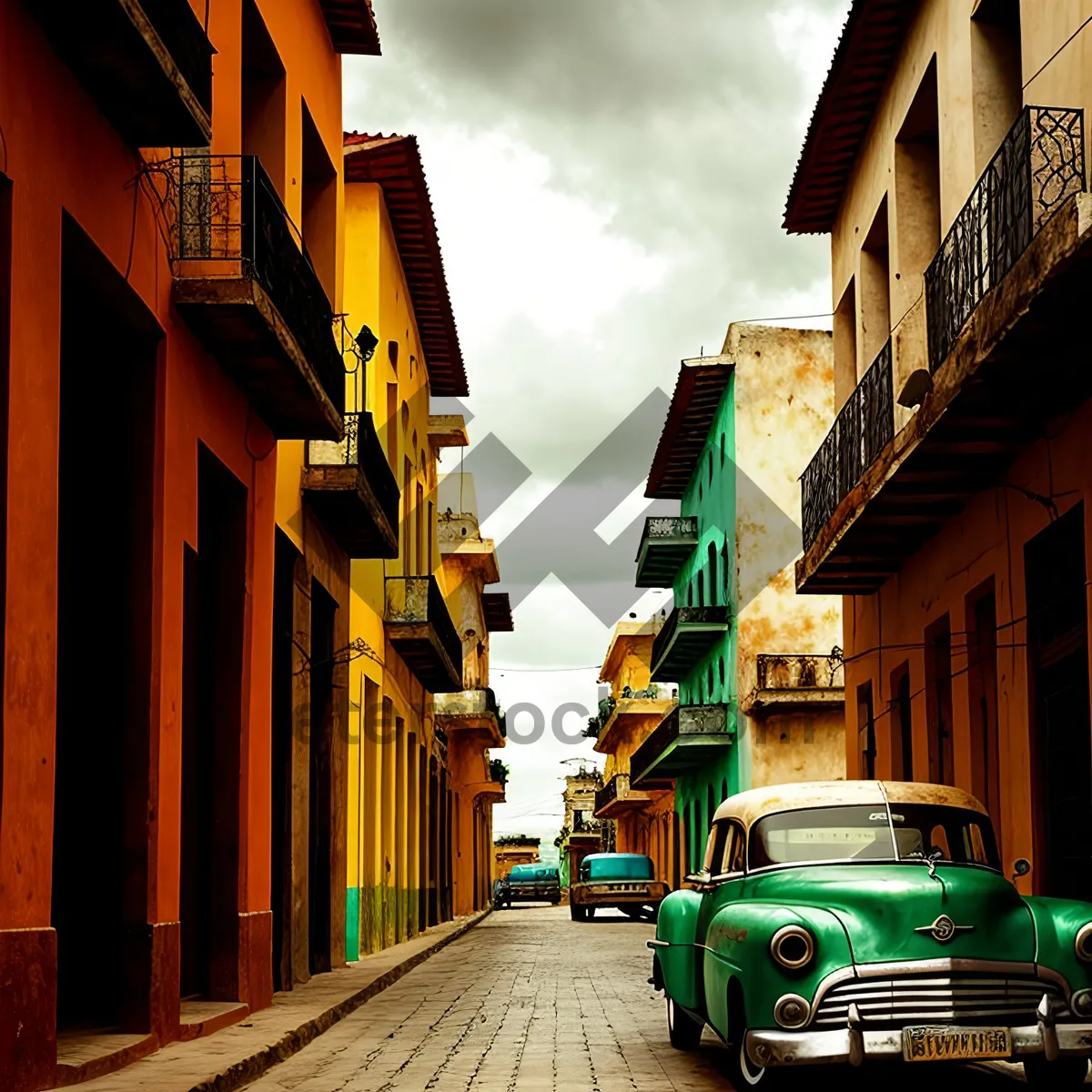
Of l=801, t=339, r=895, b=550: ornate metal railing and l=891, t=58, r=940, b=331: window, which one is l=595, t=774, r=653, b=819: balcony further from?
l=891, t=58, r=940, b=331: window

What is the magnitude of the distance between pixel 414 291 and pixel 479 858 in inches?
1369

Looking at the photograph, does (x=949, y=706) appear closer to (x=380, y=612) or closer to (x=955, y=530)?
(x=955, y=530)

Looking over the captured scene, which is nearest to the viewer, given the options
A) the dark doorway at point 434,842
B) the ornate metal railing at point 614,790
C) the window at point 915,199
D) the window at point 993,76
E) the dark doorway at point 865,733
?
the window at point 993,76

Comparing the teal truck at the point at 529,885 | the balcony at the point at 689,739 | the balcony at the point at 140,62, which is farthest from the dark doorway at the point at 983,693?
the teal truck at the point at 529,885

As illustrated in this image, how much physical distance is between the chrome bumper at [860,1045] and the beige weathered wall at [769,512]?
24.4 meters

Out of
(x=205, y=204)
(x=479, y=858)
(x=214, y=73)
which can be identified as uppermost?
(x=214, y=73)

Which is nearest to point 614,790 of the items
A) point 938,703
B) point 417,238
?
point 417,238

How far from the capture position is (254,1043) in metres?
10.3

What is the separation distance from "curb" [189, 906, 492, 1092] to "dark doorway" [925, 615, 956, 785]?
5.68m

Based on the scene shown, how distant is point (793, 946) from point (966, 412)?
5295 mm

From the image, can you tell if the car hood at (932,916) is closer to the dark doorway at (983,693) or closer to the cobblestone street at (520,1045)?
the cobblestone street at (520,1045)

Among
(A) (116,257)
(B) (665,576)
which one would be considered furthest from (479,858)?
(A) (116,257)

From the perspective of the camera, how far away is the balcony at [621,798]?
176 ft

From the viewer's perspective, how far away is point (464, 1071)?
964cm
